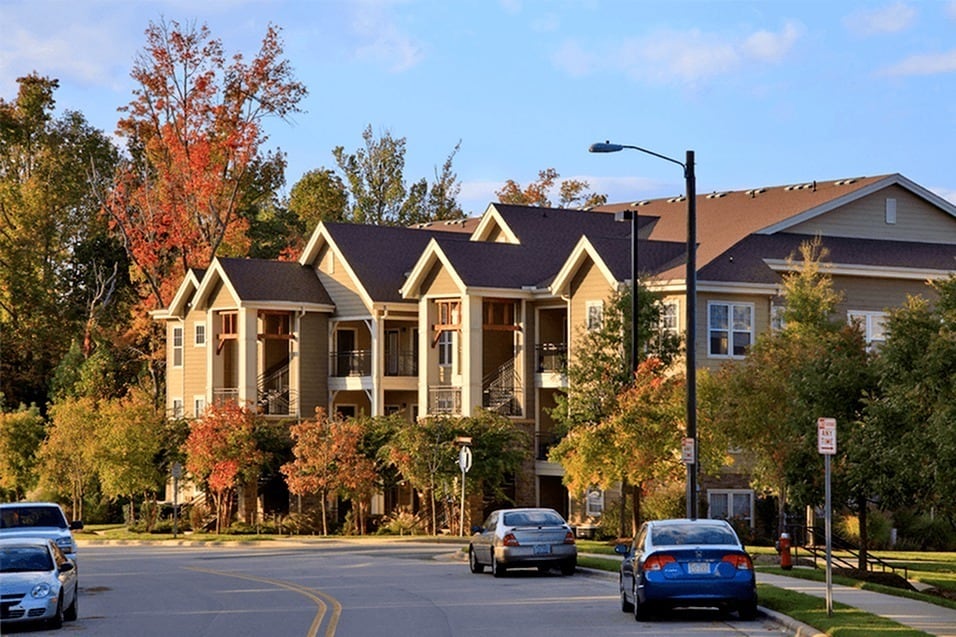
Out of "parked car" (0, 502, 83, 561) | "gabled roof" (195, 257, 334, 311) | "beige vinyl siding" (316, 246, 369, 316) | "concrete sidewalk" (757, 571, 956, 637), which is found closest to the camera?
"concrete sidewalk" (757, 571, 956, 637)

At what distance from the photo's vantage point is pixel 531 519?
3412cm

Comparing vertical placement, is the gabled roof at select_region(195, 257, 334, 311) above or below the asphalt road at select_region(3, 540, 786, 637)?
above

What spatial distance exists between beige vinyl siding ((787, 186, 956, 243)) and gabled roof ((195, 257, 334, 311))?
1825cm

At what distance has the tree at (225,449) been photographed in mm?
56812

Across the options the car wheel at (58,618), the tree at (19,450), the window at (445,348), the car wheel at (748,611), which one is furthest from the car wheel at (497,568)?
the tree at (19,450)

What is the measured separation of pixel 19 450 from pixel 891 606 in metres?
50.1

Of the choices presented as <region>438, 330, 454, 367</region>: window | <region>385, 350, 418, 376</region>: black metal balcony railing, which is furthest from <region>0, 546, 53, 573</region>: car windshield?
<region>385, 350, 418, 376</region>: black metal balcony railing

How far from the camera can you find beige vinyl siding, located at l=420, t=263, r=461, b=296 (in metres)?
57.4

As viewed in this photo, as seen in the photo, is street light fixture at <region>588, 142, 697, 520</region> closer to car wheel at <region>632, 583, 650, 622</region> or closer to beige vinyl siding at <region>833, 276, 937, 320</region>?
car wheel at <region>632, 583, 650, 622</region>

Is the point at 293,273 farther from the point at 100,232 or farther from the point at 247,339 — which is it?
the point at 100,232

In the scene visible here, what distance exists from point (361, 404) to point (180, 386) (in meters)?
8.10

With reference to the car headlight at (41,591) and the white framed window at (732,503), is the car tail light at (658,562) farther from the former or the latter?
the white framed window at (732,503)

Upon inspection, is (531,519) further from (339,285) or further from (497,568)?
(339,285)

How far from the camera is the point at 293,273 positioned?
210 ft
